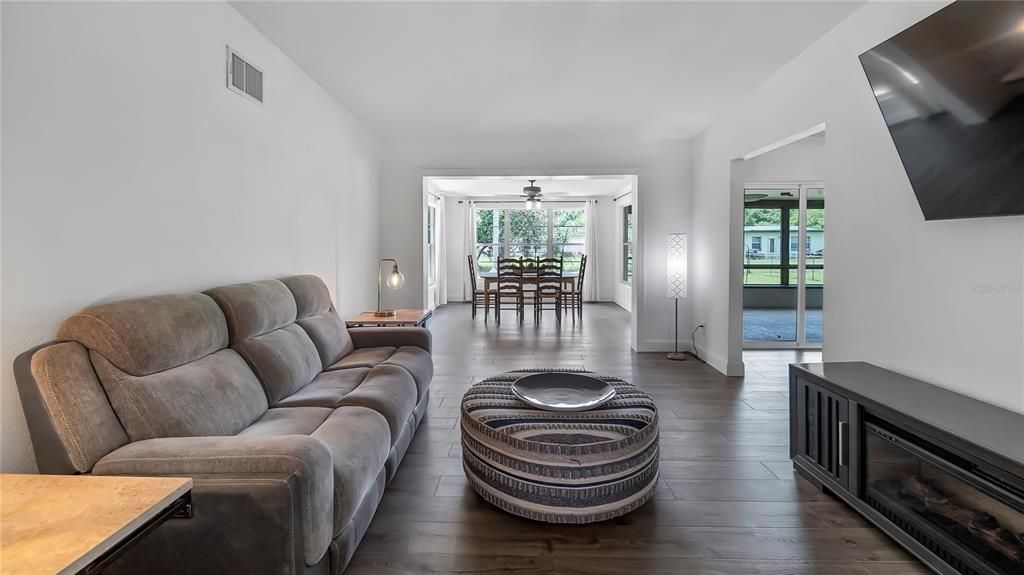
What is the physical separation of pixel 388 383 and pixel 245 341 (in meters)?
0.67

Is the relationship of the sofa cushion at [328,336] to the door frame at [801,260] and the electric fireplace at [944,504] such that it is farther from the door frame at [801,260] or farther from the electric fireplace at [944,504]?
the door frame at [801,260]

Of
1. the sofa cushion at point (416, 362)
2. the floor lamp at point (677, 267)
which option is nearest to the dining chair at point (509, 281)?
the floor lamp at point (677, 267)

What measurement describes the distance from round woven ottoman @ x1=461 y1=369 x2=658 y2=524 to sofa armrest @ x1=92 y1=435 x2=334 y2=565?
31.3 inches

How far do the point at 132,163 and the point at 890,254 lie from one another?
10.9 ft

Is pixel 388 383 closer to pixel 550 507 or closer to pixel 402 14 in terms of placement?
pixel 550 507

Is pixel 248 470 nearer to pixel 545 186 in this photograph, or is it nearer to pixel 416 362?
pixel 416 362

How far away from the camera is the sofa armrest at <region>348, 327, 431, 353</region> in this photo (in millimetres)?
3412

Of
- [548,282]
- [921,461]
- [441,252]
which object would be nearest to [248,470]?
[921,461]

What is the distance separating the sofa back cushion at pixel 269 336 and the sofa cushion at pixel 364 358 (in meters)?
0.18

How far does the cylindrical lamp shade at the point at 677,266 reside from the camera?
519 cm

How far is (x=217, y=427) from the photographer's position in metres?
1.84

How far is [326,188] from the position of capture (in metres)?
3.94

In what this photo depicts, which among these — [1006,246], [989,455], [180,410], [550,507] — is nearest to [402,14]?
[180,410]

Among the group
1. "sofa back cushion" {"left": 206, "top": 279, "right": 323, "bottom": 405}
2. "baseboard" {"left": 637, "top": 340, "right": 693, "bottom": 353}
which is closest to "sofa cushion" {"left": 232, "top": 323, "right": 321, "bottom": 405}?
"sofa back cushion" {"left": 206, "top": 279, "right": 323, "bottom": 405}
